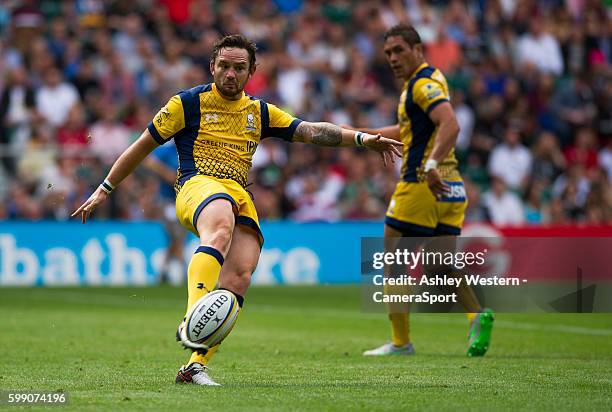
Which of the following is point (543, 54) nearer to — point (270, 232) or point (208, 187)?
point (270, 232)

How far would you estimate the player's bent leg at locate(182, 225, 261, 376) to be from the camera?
7910 mm

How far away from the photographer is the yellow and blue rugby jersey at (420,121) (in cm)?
1019

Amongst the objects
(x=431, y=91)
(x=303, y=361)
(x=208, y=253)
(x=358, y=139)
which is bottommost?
(x=303, y=361)

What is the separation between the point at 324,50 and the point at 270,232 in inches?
206

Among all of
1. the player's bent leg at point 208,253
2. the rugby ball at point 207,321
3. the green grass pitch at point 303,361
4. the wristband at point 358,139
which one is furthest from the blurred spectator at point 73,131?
the rugby ball at point 207,321

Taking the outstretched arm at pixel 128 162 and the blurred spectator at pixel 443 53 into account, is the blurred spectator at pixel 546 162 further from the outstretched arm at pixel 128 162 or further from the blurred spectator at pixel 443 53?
the outstretched arm at pixel 128 162

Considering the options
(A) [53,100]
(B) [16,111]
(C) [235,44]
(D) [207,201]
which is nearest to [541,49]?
(A) [53,100]

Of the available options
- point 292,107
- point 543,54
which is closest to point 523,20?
point 543,54

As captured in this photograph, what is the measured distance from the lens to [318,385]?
787cm

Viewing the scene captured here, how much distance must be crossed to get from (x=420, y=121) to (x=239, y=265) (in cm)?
306

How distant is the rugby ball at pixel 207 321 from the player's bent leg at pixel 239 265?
1.71 feet

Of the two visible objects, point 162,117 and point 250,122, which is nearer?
point 162,117

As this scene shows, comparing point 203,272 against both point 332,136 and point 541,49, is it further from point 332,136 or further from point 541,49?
point 541,49

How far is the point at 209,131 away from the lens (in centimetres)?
826
